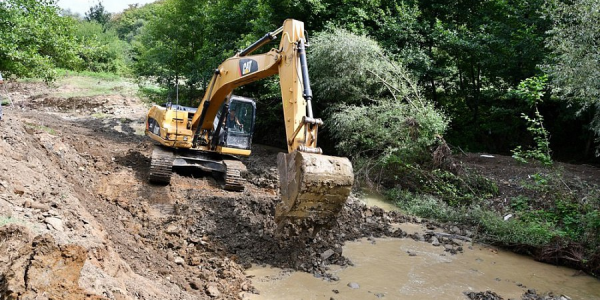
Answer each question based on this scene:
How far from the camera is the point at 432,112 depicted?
11273mm

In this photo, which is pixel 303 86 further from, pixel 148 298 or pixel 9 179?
pixel 9 179

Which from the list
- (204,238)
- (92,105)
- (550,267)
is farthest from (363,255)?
(92,105)

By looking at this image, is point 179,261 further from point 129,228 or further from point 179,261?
point 129,228

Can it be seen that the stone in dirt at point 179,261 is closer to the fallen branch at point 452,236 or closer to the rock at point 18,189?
the rock at point 18,189

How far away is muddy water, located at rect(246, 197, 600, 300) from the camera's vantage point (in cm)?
558

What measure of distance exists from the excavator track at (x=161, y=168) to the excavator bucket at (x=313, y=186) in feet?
13.3

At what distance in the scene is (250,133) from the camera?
984cm

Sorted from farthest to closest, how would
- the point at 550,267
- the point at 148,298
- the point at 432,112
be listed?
1. the point at 432,112
2. the point at 550,267
3. the point at 148,298

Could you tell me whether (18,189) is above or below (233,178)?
above

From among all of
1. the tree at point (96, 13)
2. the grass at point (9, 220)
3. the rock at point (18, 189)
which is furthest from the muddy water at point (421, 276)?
the tree at point (96, 13)

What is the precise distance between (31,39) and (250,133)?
23.5 ft

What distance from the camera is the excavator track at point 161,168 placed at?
8812mm

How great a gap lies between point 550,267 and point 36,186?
26.2 feet

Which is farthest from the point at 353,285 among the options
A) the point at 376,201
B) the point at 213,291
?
the point at 376,201
